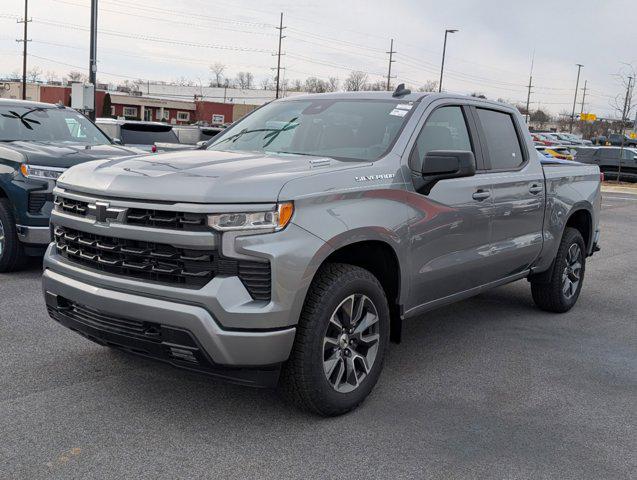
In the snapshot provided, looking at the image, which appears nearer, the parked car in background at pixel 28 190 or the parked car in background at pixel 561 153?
the parked car in background at pixel 28 190

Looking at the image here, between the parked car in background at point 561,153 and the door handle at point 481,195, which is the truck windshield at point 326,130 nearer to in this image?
the door handle at point 481,195

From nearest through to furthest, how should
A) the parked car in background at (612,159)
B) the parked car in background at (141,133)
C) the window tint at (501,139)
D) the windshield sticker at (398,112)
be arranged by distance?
the windshield sticker at (398,112) < the window tint at (501,139) < the parked car in background at (141,133) < the parked car in background at (612,159)

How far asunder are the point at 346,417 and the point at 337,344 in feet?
1.46

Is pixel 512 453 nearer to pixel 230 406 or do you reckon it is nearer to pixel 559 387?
pixel 559 387

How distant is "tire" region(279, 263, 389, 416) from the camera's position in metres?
3.64

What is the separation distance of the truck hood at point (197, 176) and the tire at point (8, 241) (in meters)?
3.35

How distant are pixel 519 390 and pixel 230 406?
1930 millimetres

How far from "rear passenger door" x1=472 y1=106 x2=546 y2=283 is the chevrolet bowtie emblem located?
282 cm

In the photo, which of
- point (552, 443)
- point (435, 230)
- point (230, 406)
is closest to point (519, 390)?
point (552, 443)

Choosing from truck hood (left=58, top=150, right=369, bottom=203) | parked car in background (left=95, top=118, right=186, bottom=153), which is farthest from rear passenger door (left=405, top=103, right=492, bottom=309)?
parked car in background (left=95, top=118, right=186, bottom=153)

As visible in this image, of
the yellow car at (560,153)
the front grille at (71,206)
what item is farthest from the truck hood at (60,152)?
the yellow car at (560,153)

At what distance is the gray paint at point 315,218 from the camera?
342cm

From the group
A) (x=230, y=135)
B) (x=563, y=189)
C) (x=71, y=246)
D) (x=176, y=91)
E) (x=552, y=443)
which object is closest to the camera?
(x=552, y=443)

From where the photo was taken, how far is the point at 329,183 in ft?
12.4
